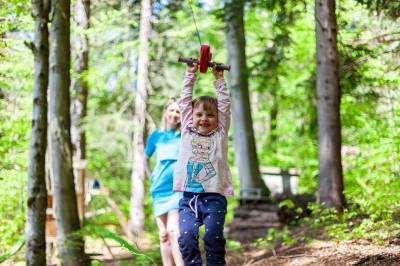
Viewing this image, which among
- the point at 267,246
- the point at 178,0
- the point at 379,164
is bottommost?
the point at 267,246

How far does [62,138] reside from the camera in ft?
19.7

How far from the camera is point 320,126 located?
748 cm

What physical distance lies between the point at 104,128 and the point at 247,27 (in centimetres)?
599

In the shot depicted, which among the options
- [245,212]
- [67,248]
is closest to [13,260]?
[67,248]

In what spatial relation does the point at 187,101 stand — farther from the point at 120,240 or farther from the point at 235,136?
the point at 235,136

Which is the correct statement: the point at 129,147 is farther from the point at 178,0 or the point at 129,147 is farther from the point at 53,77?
the point at 53,77

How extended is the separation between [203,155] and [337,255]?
6.38 feet

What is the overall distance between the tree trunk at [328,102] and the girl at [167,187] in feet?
8.97

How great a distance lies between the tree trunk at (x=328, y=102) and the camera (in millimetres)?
7297

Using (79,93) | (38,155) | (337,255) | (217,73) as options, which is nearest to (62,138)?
(38,155)

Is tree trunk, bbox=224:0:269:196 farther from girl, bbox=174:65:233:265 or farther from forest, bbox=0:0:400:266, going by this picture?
girl, bbox=174:65:233:265

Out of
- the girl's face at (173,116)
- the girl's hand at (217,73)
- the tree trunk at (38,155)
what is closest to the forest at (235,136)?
the tree trunk at (38,155)

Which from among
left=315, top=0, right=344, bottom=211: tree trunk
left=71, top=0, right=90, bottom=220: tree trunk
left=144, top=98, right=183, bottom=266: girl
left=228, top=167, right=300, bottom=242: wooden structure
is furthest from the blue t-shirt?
left=228, top=167, right=300, bottom=242: wooden structure

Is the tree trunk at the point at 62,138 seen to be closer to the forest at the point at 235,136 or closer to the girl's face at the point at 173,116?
the forest at the point at 235,136
